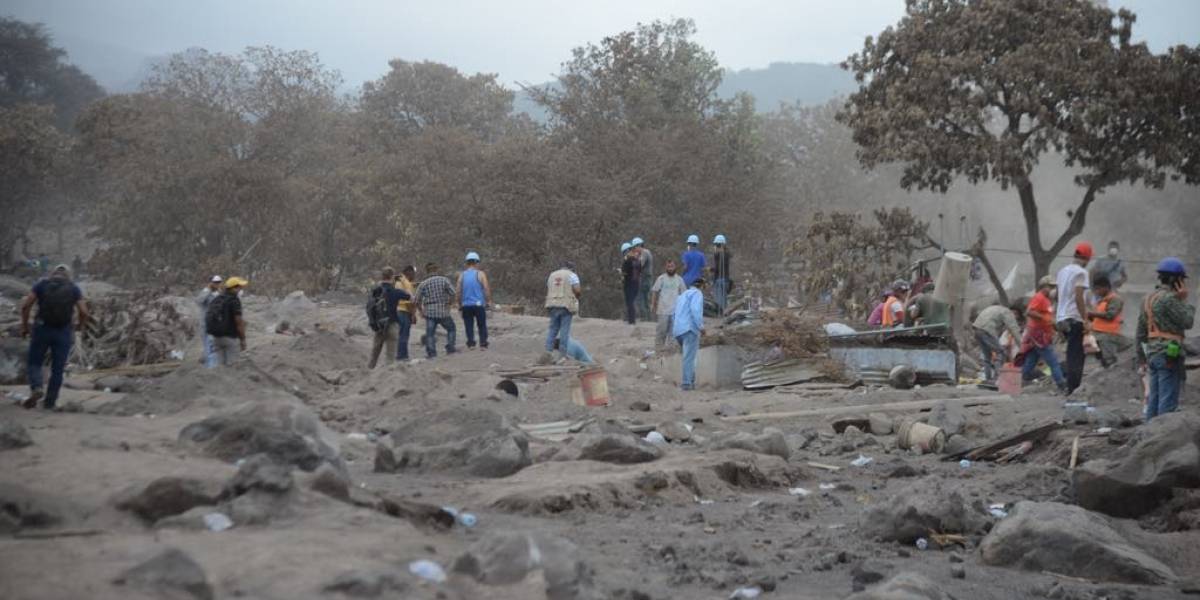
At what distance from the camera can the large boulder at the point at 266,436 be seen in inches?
327

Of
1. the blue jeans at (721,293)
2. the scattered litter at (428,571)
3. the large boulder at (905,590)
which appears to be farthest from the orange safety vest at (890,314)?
the scattered litter at (428,571)

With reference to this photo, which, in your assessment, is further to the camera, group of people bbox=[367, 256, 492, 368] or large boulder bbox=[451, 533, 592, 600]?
group of people bbox=[367, 256, 492, 368]

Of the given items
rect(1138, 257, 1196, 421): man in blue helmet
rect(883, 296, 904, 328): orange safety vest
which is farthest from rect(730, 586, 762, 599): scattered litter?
rect(883, 296, 904, 328): orange safety vest

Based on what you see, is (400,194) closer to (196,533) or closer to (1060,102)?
(1060,102)

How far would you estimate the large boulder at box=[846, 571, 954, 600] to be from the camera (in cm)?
581

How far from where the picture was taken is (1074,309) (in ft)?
45.3

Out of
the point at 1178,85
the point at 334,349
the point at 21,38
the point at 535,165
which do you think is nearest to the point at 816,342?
the point at 334,349

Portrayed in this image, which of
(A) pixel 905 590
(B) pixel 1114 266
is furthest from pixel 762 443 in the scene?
(B) pixel 1114 266

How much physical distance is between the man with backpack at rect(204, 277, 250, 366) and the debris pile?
502 cm

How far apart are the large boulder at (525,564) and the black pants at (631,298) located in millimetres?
17924

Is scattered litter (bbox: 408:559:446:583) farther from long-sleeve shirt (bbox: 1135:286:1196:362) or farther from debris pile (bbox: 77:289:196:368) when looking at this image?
debris pile (bbox: 77:289:196:368)

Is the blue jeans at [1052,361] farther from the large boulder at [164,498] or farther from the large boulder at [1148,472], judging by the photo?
the large boulder at [164,498]

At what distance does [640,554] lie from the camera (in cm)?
724

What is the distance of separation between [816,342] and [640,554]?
10853 millimetres
